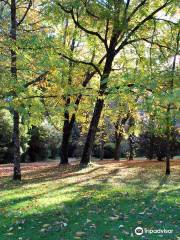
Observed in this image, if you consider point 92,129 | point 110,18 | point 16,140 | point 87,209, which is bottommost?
point 87,209

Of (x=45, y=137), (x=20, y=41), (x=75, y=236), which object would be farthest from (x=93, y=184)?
(x=45, y=137)

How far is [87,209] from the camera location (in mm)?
9891

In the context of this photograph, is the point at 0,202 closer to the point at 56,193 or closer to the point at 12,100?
the point at 56,193

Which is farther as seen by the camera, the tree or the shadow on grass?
the tree

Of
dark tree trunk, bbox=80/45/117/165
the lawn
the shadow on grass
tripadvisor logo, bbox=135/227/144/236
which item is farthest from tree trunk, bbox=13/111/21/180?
tripadvisor logo, bbox=135/227/144/236

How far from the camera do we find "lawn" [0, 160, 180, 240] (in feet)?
26.0

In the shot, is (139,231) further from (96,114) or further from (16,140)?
(96,114)

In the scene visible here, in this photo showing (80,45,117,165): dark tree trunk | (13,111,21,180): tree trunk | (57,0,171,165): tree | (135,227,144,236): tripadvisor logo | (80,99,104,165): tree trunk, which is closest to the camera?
(135,227,144,236): tripadvisor logo

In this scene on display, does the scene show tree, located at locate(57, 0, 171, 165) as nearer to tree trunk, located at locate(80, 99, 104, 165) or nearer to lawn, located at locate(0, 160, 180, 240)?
tree trunk, located at locate(80, 99, 104, 165)

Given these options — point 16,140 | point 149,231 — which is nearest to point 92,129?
point 16,140

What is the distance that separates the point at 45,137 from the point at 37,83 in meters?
22.5

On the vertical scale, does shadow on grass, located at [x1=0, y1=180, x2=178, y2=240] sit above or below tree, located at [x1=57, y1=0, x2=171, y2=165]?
below

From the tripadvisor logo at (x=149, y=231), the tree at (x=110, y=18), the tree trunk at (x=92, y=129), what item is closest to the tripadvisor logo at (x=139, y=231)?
the tripadvisor logo at (x=149, y=231)

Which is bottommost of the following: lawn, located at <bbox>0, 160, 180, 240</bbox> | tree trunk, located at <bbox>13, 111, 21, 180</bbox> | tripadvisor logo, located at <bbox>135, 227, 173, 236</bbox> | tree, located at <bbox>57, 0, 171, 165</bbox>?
tripadvisor logo, located at <bbox>135, 227, 173, 236</bbox>
